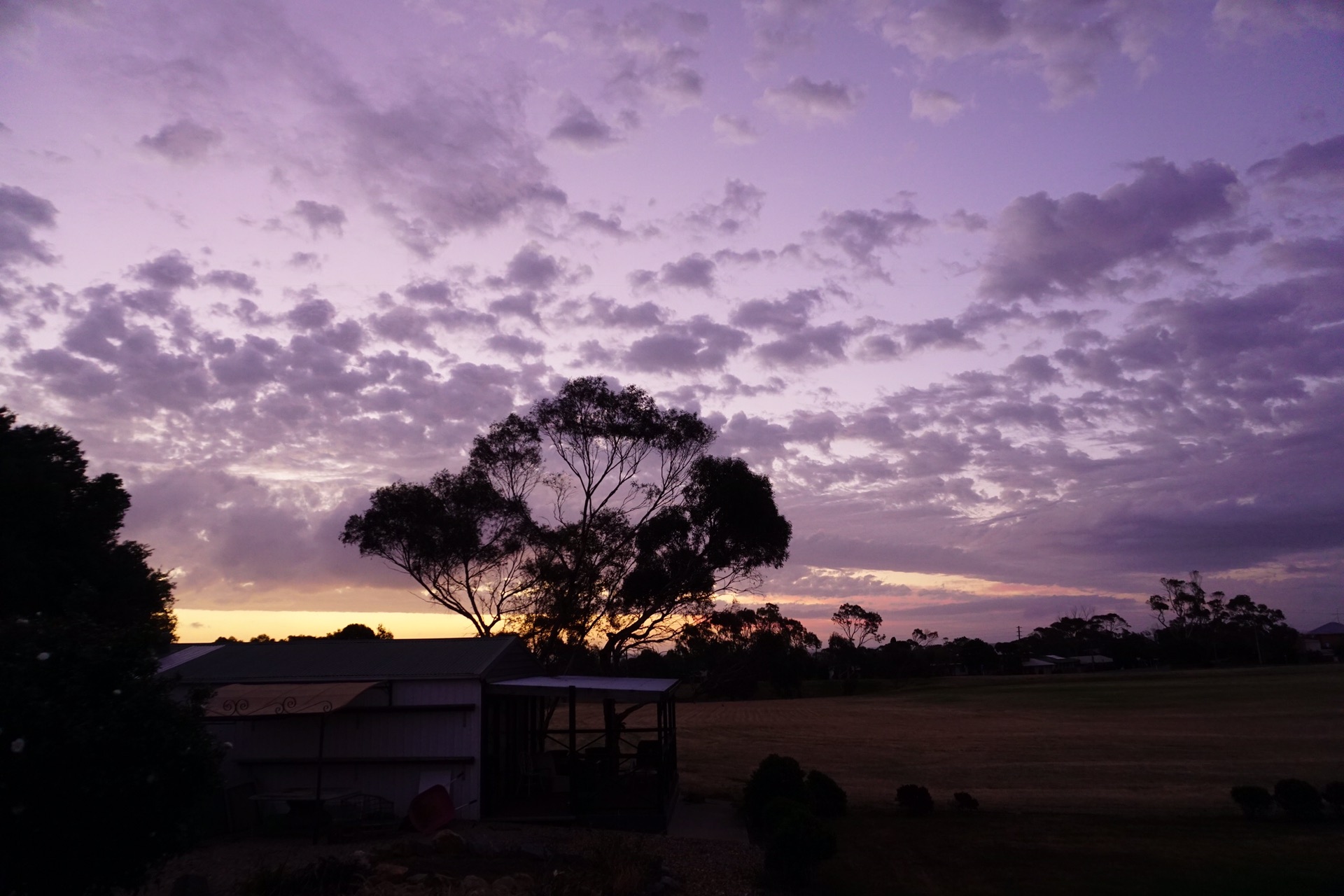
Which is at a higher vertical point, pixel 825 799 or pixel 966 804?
pixel 825 799

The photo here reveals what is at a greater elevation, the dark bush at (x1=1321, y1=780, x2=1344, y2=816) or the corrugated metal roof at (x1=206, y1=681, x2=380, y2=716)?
the corrugated metal roof at (x1=206, y1=681, x2=380, y2=716)

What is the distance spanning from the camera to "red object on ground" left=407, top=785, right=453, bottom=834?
1517 centimetres

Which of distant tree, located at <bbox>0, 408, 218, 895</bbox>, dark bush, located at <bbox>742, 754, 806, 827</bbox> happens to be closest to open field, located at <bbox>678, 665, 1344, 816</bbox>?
dark bush, located at <bbox>742, 754, 806, 827</bbox>

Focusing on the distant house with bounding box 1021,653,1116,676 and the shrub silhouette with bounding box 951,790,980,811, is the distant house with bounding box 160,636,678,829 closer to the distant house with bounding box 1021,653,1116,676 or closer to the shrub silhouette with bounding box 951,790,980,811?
the shrub silhouette with bounding box 951,790,980,811

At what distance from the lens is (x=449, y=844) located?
42.2ft

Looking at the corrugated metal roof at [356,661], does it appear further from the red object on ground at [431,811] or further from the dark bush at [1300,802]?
the dark bush at [1300,802]

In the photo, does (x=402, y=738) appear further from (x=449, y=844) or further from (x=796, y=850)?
(x=796, y=850)

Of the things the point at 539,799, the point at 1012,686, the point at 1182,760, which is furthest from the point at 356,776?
the point at 1012,686

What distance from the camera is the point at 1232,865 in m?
13.6

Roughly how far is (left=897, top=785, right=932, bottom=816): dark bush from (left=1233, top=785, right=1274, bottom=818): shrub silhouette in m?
5.98

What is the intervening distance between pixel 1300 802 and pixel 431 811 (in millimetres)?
16228

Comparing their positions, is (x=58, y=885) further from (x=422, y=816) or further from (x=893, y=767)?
(x=893, y=767)

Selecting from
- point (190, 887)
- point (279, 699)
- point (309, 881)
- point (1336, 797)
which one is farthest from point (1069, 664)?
point (190, 887)

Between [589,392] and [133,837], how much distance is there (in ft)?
66.3
